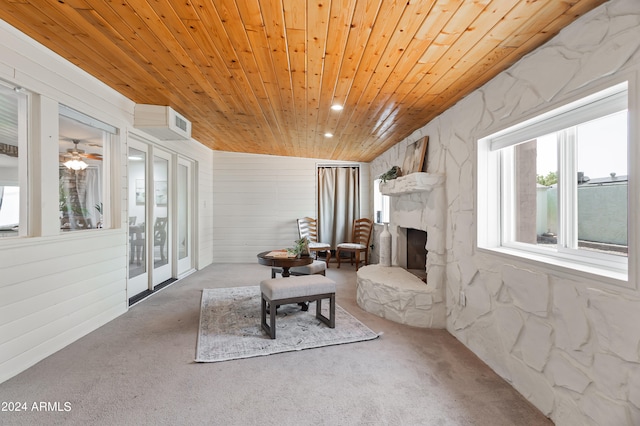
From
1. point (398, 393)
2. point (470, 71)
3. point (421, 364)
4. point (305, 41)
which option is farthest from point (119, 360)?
point (470, 71)

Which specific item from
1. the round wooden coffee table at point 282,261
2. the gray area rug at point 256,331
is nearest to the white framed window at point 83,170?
the gray area rug at point 256,331

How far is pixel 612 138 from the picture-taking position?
5.01 feet

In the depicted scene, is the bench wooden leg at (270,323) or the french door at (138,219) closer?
the bench wooden leg at (270,323)

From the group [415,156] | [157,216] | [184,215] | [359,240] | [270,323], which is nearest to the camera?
[270,323]

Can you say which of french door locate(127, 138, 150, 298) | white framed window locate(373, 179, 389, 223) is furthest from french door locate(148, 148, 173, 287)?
white framed window locate(373, 179, 389, 223)

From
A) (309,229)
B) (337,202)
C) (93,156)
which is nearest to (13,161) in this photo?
(93,156)

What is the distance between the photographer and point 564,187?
1.78 meters

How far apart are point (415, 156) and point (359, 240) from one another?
293cm

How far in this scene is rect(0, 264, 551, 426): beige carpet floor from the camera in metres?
1.68

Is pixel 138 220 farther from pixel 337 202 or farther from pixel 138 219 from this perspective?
pixel 337 202

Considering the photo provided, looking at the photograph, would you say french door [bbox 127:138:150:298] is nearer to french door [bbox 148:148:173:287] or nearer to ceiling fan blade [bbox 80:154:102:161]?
french door [bbox 148:148:173:287]

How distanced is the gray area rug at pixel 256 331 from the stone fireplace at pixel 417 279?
38 centimetres

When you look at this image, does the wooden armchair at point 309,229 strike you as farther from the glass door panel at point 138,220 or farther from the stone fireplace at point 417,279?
the glass door panel at point 138,220

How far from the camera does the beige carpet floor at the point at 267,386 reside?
168 centimetres
